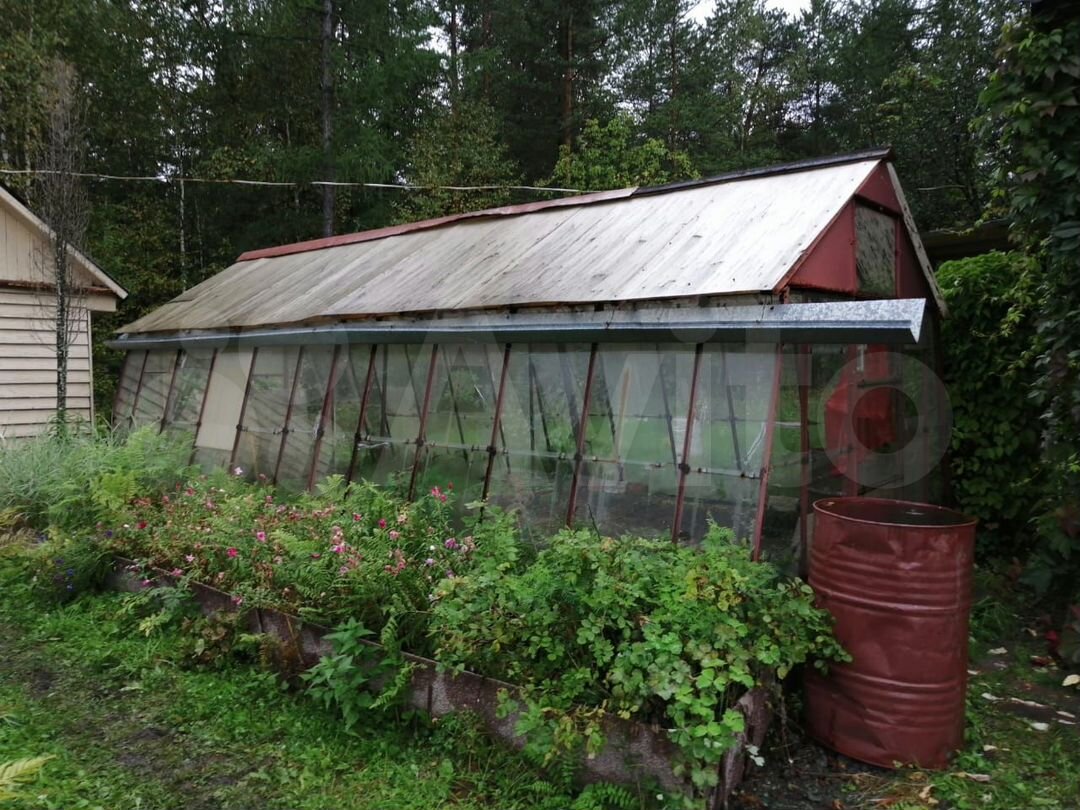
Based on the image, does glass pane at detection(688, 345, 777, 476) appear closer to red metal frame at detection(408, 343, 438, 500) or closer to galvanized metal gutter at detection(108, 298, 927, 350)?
galvanized metal gutter at detection(108, 298, 927, 350)

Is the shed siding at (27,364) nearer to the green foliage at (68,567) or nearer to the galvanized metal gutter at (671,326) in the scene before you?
the green foliage at (68,567)

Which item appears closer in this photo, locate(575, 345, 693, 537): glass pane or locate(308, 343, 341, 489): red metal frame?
locate(575, 345, 693, 537): glass pane

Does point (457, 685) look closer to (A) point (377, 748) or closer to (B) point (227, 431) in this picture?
(A) point (377, 748)

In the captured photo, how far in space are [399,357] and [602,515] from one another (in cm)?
271

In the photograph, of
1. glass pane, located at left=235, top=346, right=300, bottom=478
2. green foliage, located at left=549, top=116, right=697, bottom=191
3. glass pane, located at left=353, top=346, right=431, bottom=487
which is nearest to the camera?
glass pane, located at left=353, top=346, right=431, bottom=487

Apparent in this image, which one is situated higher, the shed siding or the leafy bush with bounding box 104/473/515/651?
→ the shed siding

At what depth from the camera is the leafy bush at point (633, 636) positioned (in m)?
3.19

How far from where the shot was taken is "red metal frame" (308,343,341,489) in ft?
23.7

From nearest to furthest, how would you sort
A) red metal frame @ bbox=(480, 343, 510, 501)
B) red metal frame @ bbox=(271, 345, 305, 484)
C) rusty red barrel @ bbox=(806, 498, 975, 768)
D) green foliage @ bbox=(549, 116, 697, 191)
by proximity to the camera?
1. rusty red barrel @ bbox=(806, 498, 975, 768)
2. red metal frame @ bbox=(480, 343, 510, 501)
3. red metal frame @ bbox=(271, 345, 305, 484)
4. green foliage @ bbox=(549, 116, 697, 191)

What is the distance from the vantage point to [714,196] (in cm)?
670

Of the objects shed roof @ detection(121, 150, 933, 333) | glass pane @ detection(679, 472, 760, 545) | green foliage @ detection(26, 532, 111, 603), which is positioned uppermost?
shed roof @ detection(121, 150, 933, 333)

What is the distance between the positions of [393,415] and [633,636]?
3.79 m

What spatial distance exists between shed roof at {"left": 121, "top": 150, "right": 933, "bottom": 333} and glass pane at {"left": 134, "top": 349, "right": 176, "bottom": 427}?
0.44 meters

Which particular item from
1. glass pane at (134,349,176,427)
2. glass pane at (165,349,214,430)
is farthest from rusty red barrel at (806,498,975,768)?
glass pane at (134,349,176,427)
